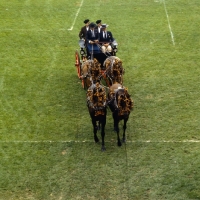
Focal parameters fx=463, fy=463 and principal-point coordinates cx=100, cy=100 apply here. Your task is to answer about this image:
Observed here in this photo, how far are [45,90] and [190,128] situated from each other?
4551 millimetres

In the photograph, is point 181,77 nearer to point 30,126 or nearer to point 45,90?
point 45,90

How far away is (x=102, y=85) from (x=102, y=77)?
1.53 m

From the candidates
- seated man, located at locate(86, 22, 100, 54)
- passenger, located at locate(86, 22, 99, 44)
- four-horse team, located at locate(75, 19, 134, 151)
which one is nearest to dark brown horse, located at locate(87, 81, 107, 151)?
four-horse team, located at locate(75, 19, 134, 151)

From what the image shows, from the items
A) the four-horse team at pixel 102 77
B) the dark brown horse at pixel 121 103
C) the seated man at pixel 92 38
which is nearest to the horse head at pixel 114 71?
the four-horse team at pixel 102 77

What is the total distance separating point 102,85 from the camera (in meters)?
11.4

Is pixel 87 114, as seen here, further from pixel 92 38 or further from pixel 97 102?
pixel 92 38

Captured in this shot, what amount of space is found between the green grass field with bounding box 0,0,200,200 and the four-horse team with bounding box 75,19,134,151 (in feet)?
2.12

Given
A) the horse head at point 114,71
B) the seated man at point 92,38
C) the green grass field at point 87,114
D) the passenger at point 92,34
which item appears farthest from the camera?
the passenger at point 92,34

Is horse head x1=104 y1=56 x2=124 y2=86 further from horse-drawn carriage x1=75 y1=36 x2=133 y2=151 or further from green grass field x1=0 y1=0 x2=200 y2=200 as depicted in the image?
green grass field x1=0 y1=0 x2=200 y2=200

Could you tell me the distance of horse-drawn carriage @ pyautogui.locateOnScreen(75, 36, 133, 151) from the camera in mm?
10336

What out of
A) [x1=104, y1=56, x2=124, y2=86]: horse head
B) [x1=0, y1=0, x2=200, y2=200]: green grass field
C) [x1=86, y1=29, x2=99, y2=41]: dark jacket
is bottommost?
[x1=0, y1=0, x2=200, y2=200]: green grass field

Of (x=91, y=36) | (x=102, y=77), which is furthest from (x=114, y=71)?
(x=91, y=36)

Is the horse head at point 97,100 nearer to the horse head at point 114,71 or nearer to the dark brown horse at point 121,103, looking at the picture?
the dark brown horse at point 121,103

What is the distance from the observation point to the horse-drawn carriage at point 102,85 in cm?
1034
